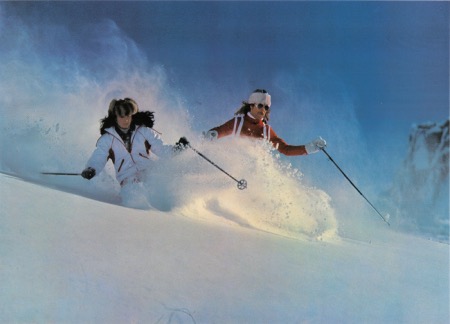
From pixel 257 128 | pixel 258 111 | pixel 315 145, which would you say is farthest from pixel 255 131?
pixel 315 145

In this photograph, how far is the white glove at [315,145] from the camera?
3.52 m

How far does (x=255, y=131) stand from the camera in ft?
11.7

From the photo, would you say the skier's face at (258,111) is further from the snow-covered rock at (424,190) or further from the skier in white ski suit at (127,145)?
the snow-covered rock at (424,190)

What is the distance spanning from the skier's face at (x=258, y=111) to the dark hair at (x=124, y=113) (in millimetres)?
715

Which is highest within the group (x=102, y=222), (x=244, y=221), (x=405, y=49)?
(x=405, y=49)

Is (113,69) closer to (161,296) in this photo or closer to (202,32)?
(202,32)

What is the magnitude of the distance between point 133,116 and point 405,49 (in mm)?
1985

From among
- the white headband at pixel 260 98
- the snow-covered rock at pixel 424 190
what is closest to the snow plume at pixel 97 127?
the white headband at pixel 260 98

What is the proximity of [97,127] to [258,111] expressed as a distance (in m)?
1.13

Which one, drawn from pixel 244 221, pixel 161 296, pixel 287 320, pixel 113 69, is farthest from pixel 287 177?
pixel 113 69

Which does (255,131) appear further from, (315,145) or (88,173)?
(88,173)

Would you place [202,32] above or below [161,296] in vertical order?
above

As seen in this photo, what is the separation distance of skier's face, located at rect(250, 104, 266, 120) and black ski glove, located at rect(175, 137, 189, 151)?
51 cm

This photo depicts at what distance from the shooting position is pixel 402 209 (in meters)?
3.64
